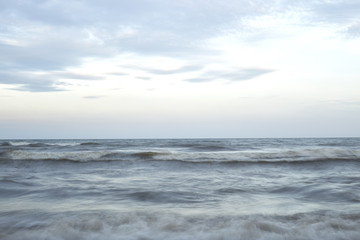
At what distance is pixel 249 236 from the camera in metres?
3.30

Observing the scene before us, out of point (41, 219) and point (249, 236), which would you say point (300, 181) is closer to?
point (249, 236)

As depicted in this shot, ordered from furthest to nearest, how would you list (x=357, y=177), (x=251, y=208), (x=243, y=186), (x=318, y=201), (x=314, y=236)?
1. (x=357, y=177)
2. (x=243, y=186)
3. (x=318, y=201)
4. (x=251, y=208)
5. (x=314, y=236)

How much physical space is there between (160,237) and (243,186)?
11.7 feet

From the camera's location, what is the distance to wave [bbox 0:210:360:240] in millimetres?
3311

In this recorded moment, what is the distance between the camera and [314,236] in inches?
128

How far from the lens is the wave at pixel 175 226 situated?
3.31m

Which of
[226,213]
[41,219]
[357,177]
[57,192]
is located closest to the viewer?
[41,219]

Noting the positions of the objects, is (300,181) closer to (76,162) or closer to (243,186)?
(243,186)

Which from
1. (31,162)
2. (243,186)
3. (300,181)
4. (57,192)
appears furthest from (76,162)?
(300,181)

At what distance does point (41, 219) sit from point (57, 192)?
2048mm

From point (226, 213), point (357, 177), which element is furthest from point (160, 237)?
point (357, 177)

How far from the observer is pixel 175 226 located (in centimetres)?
362

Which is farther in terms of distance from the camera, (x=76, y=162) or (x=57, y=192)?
(x=76, y=162)

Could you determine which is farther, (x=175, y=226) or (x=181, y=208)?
(x=181, y=208)
